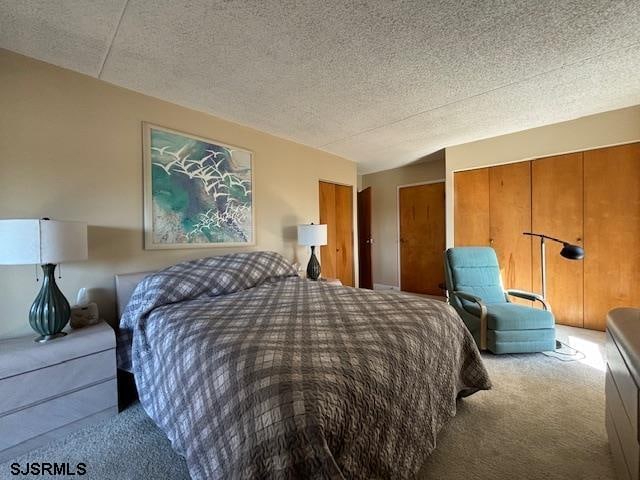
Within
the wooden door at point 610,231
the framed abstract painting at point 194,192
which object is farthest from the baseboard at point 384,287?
the framed abstract painting at point 194,192

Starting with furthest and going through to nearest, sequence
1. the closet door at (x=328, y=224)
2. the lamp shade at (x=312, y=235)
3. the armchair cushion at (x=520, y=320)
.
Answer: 1. the closet door at (x=328, y=224)
2. the lamp shade at (x=312, y=235)
3. the armchair cushion at (x=520, y=320)

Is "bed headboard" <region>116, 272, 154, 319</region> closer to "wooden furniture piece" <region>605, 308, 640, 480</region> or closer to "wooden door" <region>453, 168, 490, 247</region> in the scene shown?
"wooden furniture piece" <region>605, 308, 640, 480</region>

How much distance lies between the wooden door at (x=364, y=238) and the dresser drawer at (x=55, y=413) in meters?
4.02

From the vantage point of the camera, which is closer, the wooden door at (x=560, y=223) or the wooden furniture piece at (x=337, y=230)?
the wooden door at (x=560, y=223)

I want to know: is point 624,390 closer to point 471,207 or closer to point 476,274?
point 476,274

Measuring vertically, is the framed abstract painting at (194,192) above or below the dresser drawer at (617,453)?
above

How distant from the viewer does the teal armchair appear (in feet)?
7.87

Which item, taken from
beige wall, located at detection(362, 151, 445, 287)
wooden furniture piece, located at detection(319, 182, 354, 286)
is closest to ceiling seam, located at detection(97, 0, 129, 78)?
wooden furniture piece, located at detection(319, 182, 354, 286)

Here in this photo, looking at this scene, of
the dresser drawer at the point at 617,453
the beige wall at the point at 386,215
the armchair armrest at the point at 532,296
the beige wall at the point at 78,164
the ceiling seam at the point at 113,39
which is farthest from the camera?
the beige wall at the point at 386,215

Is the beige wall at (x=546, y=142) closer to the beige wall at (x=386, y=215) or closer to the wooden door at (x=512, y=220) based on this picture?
the wooden door at (x=512, y=220)

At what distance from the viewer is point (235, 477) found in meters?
0.76

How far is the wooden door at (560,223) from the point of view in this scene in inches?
121

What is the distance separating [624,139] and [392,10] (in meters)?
2.99

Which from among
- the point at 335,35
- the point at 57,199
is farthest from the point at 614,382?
the point at 57,199
